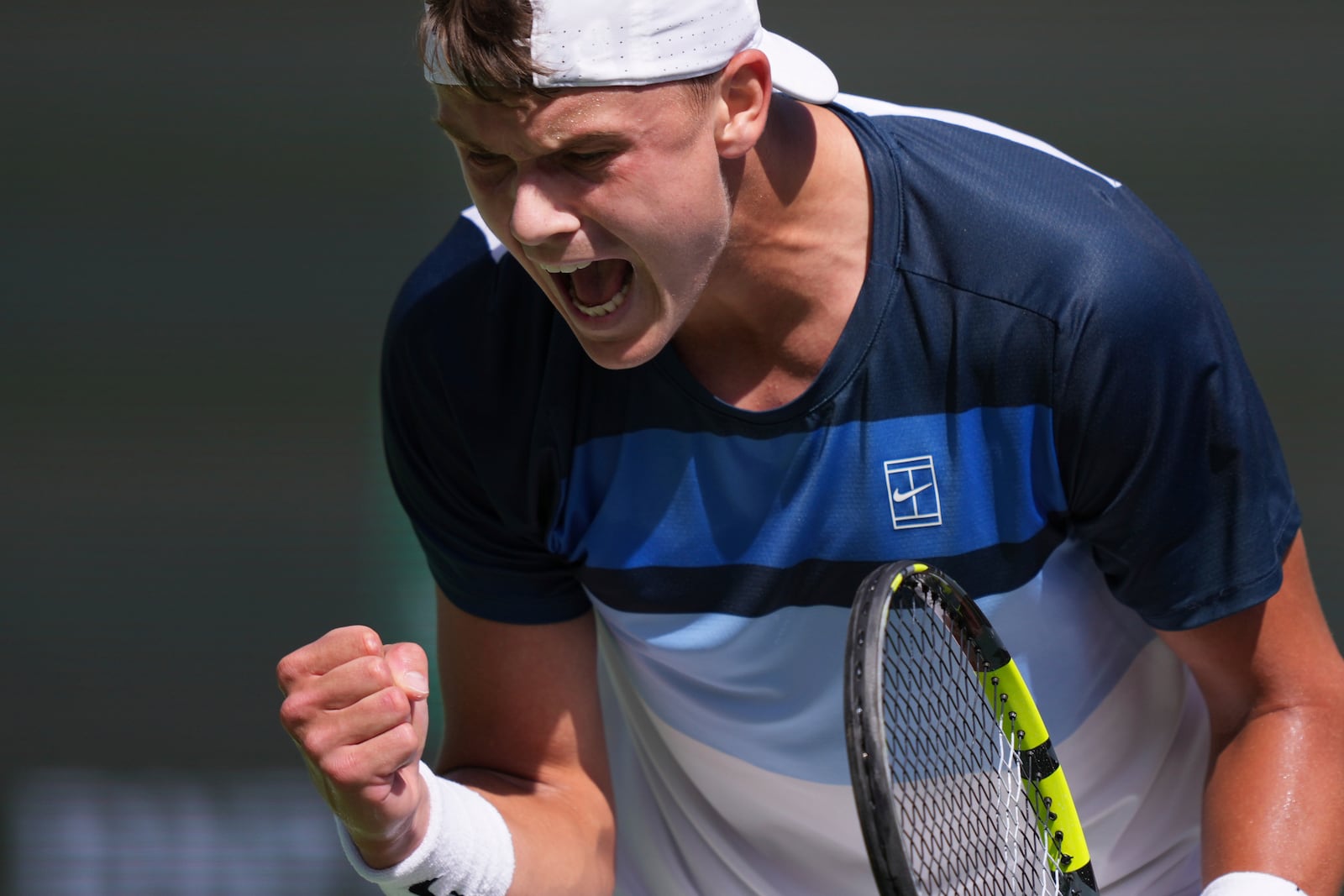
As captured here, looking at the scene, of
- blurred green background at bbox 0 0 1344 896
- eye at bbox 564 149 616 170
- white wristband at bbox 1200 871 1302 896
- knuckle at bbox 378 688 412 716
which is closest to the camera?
knuckle at bbox 378 688 412 716

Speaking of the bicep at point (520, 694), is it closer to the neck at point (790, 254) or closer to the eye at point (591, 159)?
the neck at point (790, 254)

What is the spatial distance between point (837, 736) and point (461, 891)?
0.59m

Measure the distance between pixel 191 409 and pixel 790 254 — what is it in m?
2.58

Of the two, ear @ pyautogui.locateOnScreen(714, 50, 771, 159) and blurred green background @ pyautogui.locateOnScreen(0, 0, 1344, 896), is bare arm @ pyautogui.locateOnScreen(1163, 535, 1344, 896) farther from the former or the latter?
blurred green background @ pyautogui.locateOnScreen(0, 0, 1344, 896)

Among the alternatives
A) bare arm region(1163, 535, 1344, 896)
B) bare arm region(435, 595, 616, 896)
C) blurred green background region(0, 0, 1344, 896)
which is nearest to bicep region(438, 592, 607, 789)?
bare arm region(435, 595, 616, 896)

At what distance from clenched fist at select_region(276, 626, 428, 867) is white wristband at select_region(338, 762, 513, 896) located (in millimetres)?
200

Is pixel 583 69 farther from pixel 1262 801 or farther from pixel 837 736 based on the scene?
pixel 1262 801

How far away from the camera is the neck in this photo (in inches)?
81.4

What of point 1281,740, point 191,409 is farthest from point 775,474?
point 191,409

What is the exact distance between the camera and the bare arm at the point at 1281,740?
2.12m

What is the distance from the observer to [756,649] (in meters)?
2.29

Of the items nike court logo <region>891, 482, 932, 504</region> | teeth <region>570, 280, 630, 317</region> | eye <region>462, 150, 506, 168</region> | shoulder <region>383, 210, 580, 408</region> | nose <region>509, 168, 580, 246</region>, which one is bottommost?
nike court logo <region>891, 482, 932, 504</region>

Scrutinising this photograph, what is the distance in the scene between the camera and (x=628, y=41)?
1870mm

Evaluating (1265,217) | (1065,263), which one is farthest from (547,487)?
(1265,217)
